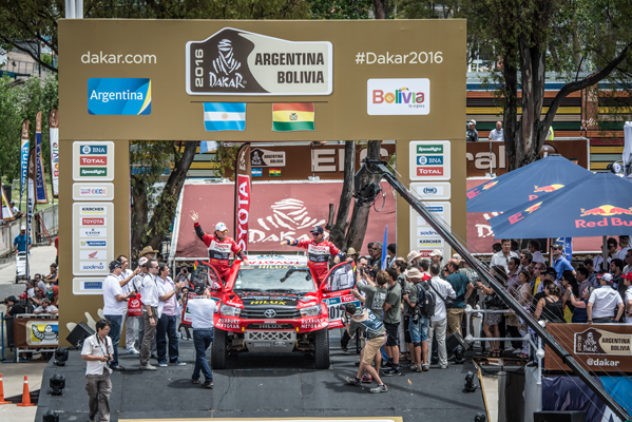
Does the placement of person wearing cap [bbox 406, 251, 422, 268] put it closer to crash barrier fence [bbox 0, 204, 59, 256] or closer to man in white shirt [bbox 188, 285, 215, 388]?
man in white shirt [bbox 188, 285, 215, 388]

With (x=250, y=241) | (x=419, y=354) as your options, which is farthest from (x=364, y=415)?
(x=250, y=241)

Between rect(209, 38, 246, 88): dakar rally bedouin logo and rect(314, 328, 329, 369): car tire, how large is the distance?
204 inches

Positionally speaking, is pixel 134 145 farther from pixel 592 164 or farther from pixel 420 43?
pixel 592 164

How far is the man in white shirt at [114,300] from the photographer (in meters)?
15.7

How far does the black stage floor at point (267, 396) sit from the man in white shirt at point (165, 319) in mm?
262

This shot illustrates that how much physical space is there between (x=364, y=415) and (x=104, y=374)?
13.5 ft

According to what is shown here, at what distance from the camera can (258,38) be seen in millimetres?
17094

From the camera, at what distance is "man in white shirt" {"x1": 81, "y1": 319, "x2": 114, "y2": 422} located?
13.4 metres

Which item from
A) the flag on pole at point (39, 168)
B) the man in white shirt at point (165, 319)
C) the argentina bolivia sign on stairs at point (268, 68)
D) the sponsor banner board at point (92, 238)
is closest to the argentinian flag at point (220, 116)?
the argentina bolivia sign on stairs at point (268, 68)

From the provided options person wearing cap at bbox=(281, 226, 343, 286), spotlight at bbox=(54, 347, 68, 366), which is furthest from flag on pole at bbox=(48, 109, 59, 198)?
person wearing cap at bbox=(281, 226, 343, 286)

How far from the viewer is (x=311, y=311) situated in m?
15.1

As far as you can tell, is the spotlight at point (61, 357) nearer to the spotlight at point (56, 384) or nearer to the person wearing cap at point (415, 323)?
the spotlight at point (56, 384)

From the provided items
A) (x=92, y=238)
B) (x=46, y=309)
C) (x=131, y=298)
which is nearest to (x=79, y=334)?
(x=131, y=298)

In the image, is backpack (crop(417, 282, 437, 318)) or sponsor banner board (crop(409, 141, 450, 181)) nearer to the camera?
backpack (crop(417, 282, 437, 318))
